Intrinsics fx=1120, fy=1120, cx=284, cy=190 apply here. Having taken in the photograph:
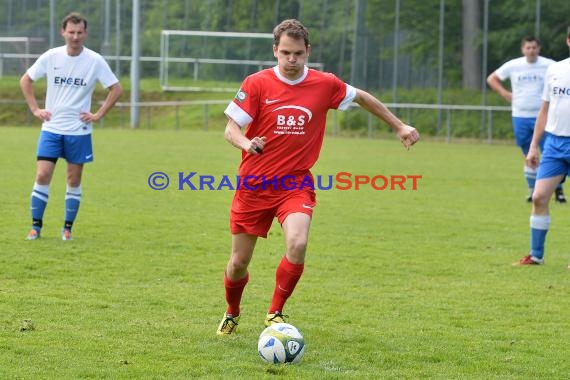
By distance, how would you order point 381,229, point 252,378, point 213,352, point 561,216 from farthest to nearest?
1. point 561,216
2. point 381,229
3. point 213,352
4. point 252,378

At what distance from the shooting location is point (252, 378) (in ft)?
18.5

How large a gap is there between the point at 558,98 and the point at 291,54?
3.94m

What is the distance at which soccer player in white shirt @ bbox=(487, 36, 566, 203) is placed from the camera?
50.8ft

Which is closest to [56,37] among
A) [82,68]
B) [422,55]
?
[422,55]

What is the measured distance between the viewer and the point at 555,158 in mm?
9680

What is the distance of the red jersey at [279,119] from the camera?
6.59m

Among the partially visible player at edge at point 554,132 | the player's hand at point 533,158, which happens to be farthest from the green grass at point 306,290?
the player's hand at point 533,158

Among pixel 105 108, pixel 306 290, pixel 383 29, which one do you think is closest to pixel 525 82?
pixel 105 108

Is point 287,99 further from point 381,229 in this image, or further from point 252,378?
point 381,229

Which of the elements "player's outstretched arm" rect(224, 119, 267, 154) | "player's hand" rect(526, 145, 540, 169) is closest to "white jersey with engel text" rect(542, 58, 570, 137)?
"player's hand" rect(526, 145, 540, 169)

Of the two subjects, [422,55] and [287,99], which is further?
[422,55]

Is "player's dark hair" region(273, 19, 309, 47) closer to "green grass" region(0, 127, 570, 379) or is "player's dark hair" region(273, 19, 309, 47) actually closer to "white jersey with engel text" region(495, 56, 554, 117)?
"green grass" region(0, 127, 570, 379)

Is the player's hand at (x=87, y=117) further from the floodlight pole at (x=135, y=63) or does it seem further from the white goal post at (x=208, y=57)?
the white goal post at (x=208, y=57)

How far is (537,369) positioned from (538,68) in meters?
10.5
